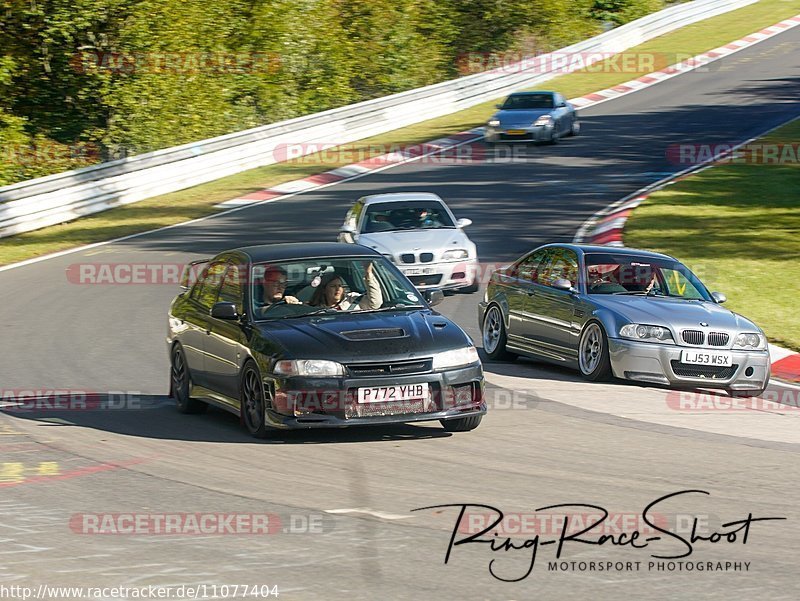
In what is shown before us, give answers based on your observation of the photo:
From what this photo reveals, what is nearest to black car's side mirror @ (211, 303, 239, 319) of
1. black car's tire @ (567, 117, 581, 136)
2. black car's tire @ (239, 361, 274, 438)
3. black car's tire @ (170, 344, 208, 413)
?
black car's tire @ (239, 361, 274, 438)

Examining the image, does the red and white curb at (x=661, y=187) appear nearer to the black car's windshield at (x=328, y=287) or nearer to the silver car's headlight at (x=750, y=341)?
the silver car's headlight at (x=750, y=341)

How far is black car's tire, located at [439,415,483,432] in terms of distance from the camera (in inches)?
404

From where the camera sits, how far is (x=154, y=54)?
120 feet

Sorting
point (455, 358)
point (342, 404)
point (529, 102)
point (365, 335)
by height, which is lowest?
point (342, 404)

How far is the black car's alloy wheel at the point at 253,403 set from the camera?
10000mm

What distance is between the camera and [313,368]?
31.7 feet

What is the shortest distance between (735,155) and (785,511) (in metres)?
24.7

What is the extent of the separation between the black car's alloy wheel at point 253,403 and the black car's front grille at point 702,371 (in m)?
4.36

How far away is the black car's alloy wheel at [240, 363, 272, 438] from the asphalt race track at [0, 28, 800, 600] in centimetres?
13

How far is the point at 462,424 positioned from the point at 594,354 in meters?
3.15

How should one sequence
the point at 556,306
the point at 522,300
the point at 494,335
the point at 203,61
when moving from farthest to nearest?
the point at 203,61
the point at 494,335
the point at 522,300
the point at 556,306

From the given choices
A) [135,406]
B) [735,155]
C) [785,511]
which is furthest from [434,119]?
[785,511]

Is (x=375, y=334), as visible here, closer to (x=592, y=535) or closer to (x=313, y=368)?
(x=313, y=368)

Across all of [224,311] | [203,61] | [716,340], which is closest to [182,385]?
[224,311]
